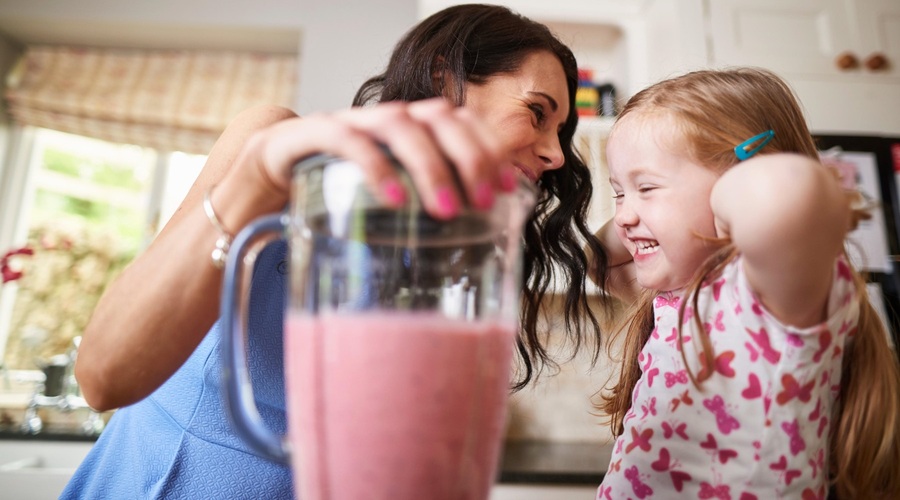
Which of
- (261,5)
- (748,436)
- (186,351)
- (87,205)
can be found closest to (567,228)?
(748,436)

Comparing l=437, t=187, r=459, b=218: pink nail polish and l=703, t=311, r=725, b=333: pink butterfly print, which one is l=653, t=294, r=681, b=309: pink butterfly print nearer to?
l=703, t=311, r=725, b=333: pink butterfly print

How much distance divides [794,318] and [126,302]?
0.59 metres

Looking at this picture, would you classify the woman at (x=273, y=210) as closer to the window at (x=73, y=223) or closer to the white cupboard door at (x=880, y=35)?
the white cupboard door at (x=880, y=35)

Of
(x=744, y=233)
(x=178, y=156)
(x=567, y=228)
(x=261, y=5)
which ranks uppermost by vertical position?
(x=261, y=5)

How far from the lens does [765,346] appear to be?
1.86ft

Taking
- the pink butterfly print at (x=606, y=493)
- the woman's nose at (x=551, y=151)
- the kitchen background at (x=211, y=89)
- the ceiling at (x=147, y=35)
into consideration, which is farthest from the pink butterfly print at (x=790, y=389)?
the ceiling at (x=147, y=35)

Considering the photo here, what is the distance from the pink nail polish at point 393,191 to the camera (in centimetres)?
29

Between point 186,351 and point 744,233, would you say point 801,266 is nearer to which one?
point 744,233

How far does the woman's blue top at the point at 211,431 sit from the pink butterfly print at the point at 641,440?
446 millimetres

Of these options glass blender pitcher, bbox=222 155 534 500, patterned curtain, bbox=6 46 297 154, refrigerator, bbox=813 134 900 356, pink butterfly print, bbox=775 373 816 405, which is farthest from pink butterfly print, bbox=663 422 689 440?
patterned curtain, bbox=6 46 297 154

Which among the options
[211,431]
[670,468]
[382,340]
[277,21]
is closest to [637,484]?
[670,468]

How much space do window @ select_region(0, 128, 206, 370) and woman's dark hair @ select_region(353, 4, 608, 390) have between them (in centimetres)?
222

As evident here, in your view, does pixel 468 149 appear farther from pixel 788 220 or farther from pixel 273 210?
pixel 788 220

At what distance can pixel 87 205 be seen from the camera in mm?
2916
